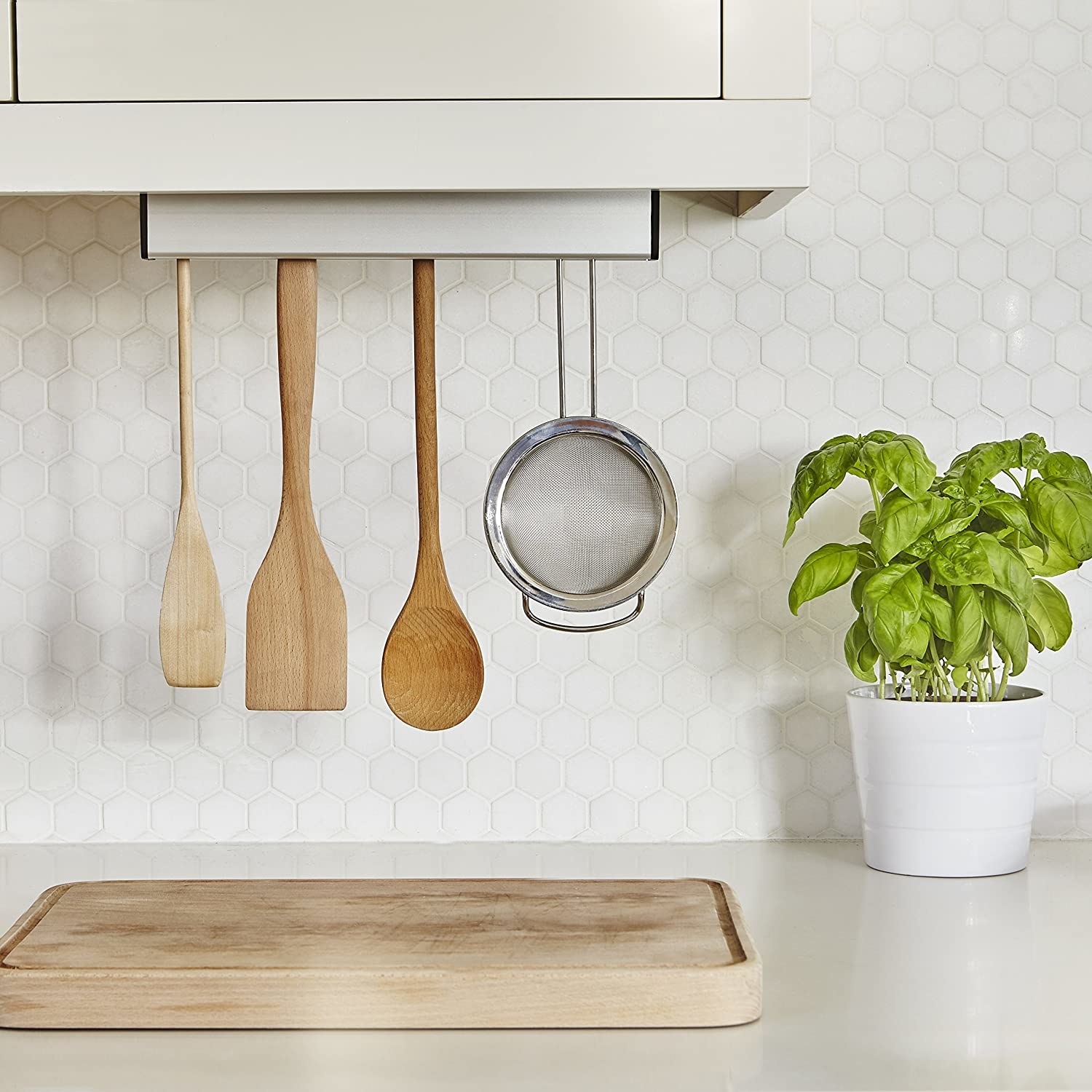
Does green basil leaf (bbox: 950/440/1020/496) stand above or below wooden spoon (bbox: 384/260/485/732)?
above

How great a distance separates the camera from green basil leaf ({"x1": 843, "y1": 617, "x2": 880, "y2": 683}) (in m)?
1.17

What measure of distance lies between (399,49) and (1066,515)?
707 mm

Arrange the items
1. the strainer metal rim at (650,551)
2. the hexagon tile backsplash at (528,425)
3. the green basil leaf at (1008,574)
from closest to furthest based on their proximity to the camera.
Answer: the green basil leaf at (1008,574) → the strainer metal rim at (650,551) → the hexagon tile backsplash at (528,425)

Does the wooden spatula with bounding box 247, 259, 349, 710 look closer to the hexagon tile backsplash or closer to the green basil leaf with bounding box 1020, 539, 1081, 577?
the hexagon tile backsplash

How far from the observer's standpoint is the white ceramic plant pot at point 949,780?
112cm

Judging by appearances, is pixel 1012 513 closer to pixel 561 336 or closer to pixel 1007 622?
pixel 1007 622

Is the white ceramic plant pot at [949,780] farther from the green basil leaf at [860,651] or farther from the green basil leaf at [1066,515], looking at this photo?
the green basil leaf at [1066,515]

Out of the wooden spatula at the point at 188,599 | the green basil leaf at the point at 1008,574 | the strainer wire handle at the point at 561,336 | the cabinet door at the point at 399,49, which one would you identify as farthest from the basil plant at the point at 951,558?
the wooden spatula at the point at 188,599

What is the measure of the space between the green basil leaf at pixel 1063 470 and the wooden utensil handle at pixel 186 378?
0.79m

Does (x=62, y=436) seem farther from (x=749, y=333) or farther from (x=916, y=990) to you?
(x=916, y=990)

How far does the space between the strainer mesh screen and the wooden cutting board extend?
320mm

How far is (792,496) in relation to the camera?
1.17m

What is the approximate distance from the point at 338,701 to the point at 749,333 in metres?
0.58

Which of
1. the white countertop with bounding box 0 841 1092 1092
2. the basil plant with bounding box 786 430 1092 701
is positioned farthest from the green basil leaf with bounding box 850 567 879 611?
the white countertop with bounding box 0 841 1092 1092
